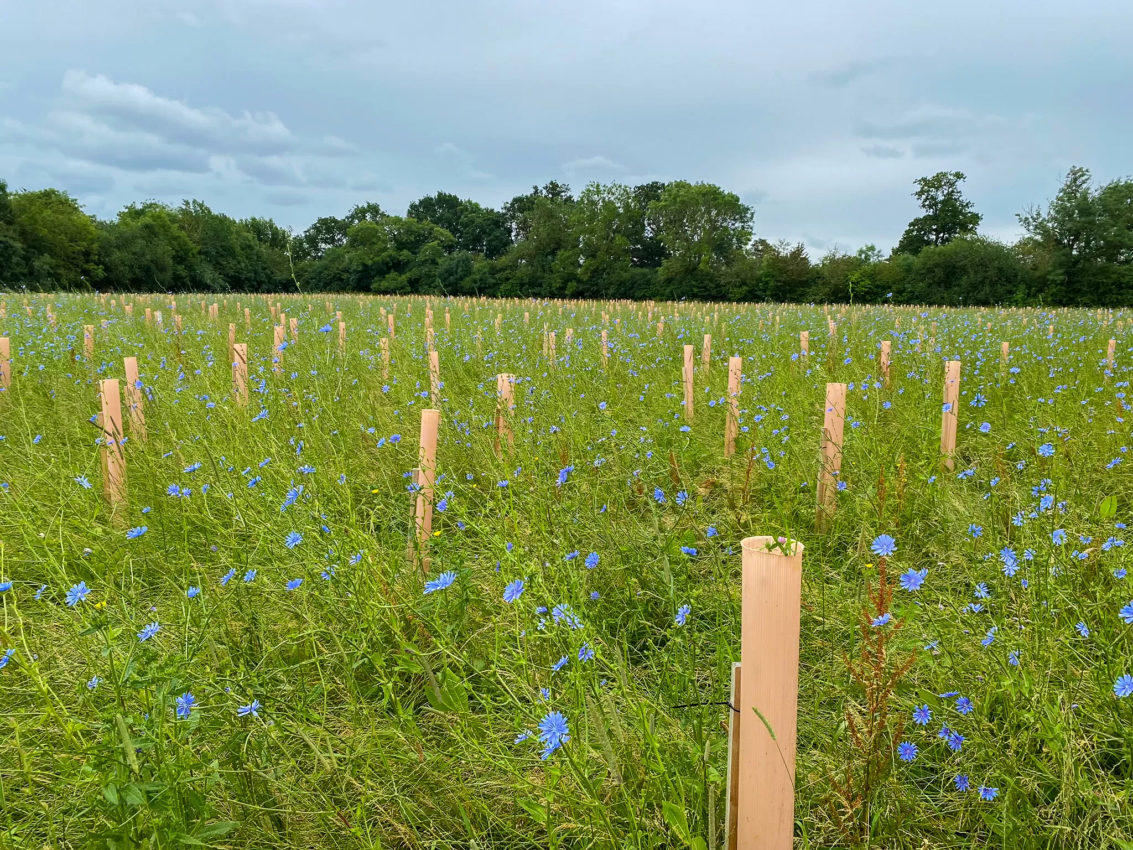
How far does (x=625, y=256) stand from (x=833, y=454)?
4410 cm

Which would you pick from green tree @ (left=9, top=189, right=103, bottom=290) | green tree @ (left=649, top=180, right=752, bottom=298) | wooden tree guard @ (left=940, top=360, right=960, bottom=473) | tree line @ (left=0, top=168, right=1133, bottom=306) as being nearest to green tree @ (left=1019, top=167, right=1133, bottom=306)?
tree line @ (left=0, top=168, right=1133, bottom=306)

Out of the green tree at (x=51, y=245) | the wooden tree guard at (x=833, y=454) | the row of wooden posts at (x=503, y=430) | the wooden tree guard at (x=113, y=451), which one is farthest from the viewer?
the green tree at (x=51, y=245)

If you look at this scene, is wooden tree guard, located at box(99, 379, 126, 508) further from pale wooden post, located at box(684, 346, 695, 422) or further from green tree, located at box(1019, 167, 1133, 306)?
green tree, located at box(1019, 167, 1133, 306)

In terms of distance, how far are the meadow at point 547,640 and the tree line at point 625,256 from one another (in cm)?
1706

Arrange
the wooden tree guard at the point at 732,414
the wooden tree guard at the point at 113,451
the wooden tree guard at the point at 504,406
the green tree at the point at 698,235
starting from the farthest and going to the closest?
the green tree at the point at 698,235
the wooden tree guard at the point at 732,414
the wooden tree guard at the point at 504,406
the wooden tree guard at the point at 113,451

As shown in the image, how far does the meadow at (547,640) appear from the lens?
1.30 m

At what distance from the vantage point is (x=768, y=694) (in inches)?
40.8

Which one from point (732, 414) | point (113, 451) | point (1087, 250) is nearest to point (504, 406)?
point (732, 414)

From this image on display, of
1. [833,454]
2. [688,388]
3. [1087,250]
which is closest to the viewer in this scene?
[833,454]

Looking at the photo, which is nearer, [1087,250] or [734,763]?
[734,763]

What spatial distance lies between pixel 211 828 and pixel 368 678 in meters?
0.85

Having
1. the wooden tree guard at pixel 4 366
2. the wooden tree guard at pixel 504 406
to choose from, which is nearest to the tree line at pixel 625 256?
the wooden tree guard at pixel 4 366

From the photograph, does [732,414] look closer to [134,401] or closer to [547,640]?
[547,640]

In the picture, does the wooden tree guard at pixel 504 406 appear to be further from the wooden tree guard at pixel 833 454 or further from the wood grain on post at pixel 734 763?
the wood grain on post at pixel 734 763
